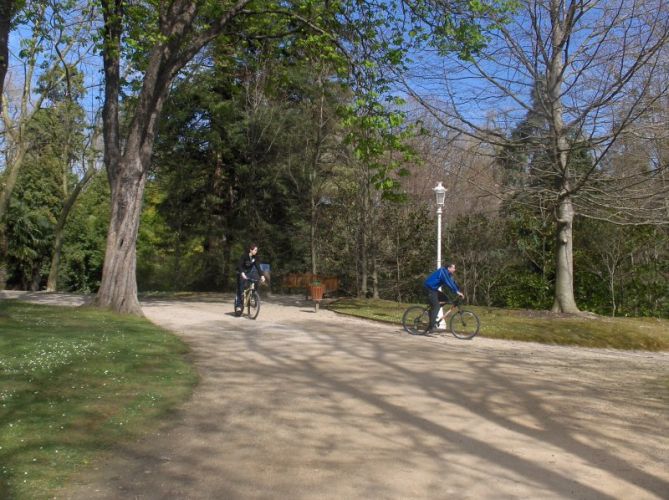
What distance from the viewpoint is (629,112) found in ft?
48.3

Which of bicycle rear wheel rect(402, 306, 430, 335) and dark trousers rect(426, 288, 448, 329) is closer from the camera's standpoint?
dark trousers rect(426, 288, 448, 329)

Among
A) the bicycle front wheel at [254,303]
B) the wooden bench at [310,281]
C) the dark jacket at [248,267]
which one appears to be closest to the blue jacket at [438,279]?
the dark jacket at [248,267]

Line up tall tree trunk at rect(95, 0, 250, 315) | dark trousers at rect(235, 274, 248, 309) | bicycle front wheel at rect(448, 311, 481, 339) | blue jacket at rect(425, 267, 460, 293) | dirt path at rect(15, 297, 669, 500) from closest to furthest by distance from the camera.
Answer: dirt path at rect(15, 297, 669, 500) < blue jacket at rect(425, 267, 460, 293) < bicycle front wheel at rect(448, 311, 481, 339) < tall tree trunk at rect(95, 0, 250, 315) < dark trousers at rect(235, 274, 248, 309)

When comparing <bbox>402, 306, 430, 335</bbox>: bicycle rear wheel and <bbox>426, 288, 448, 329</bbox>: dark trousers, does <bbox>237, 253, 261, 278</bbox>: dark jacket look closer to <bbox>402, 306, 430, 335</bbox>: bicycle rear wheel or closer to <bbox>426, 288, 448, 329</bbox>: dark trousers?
<bbox>402, 306, 430, 335</bbox>: bicycle rear wheel

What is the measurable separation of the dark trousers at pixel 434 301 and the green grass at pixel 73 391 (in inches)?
220

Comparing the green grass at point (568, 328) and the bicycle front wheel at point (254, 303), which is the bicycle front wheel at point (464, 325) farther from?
the bicycle front wheel at point (254, 303)

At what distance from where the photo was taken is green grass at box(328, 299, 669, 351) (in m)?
14.8

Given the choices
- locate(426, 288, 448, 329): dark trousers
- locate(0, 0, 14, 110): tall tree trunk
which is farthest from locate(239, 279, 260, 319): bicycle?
locate(0, 0, 14, 110): tall tree trunk

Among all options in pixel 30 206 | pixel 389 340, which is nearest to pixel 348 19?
pixel 389 340

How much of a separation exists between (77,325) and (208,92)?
659 inches

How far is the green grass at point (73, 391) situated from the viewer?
4793 mm

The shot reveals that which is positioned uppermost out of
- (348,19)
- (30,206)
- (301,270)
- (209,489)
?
(348,19)

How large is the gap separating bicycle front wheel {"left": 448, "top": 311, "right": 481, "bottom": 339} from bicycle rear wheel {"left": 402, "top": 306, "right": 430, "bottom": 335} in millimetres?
588

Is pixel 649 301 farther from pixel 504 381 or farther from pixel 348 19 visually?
pixel 504 381
